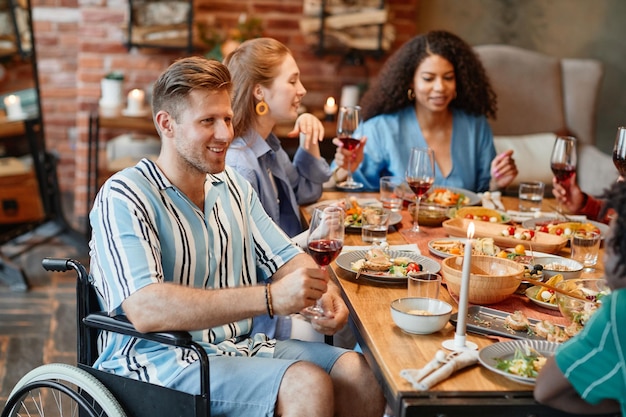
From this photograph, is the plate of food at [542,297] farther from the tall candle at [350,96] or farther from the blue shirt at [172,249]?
the tall candle at [350,96]

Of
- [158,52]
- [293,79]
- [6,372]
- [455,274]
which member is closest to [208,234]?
[455,274]

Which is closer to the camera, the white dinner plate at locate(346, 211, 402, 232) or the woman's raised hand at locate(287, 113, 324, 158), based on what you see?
the white dinner plate at locate(346, 211, 402, 232)

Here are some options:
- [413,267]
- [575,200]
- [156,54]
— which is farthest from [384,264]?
[156,54]

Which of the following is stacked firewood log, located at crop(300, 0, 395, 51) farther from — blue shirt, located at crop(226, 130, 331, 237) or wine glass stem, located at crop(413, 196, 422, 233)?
wine glass stem, located at crop(413, 196, 422, 233)

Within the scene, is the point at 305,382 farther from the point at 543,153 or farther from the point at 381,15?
the point at 381,15

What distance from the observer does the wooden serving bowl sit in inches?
73.4

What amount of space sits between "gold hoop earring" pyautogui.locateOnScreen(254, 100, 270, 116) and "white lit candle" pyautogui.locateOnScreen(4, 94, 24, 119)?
2.05 m

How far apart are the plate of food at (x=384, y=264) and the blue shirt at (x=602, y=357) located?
2.31 feet

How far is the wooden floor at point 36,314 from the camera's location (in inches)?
130

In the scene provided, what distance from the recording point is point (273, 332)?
225 cm

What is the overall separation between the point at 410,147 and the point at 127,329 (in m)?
1.98

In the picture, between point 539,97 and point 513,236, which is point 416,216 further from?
point 539,97

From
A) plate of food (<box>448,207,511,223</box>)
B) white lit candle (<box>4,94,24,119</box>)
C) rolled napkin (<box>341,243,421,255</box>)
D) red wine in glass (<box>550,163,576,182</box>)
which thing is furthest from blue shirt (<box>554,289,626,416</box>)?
white lit candle (<box>4,94,24,119</box>)

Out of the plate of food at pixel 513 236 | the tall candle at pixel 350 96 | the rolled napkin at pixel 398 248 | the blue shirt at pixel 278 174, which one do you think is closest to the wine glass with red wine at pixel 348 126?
the blue shirt at pixel 278 174
